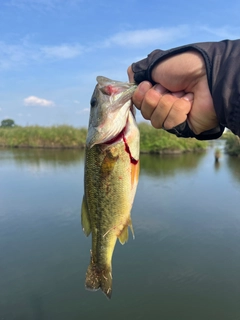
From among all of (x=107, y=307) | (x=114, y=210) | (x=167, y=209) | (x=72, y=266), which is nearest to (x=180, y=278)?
(x=107, y=307)

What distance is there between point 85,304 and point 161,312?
156cm

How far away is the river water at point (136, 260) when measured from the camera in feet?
21.2

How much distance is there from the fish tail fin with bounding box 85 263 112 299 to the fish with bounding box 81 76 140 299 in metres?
0.02

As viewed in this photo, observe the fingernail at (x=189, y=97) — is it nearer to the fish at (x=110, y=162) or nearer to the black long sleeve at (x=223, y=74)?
the black long sleeve at (x=223, y=74)

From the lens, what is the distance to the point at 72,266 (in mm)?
7668

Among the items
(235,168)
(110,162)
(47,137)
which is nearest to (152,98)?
(110,162)

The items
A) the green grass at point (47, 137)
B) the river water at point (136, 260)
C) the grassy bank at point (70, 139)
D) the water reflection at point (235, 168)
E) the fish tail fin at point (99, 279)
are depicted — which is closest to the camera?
the fish tail fin at point (99, 279)

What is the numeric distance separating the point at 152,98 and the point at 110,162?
1.66 ft

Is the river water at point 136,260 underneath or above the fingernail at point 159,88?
underneath

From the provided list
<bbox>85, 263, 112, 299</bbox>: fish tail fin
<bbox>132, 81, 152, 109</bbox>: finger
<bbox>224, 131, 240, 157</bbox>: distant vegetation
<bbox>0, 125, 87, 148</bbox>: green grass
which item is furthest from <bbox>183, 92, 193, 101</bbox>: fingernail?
<bbox>0, 125, 87, 148</bbox>: green grass

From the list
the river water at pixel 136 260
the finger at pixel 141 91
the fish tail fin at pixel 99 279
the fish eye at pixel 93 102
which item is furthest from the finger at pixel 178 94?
the river water at pixel 136 260

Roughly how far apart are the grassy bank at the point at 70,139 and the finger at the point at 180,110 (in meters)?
29.3

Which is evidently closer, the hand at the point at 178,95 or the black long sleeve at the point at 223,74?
the black long sleeve at the point at 223,74

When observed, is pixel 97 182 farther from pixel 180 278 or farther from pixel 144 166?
pixel 144 166
